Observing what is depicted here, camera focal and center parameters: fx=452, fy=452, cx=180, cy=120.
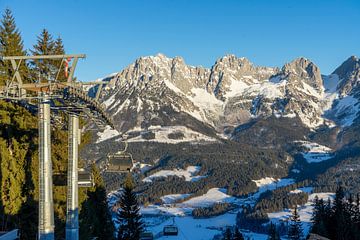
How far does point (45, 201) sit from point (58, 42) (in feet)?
95.4

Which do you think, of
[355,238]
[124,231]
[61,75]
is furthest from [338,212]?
[61,75]

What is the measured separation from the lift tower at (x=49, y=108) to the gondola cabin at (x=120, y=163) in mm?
2474

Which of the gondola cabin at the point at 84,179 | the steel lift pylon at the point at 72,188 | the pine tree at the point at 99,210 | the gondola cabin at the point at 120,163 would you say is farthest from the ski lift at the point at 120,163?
the pine tree at the point at 99,210

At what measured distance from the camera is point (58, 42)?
47.3m

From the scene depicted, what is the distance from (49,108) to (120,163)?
732 cm

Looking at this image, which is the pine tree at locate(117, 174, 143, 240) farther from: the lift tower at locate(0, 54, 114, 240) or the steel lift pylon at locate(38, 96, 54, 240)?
the steel lift pylon at locate(38, 96, 54, 240)

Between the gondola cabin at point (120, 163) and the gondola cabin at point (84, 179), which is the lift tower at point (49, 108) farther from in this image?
the gondola cabin at point (120, 163)

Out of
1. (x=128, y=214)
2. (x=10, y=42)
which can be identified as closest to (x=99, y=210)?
(x=128, y=214)

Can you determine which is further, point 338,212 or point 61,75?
point 338,212

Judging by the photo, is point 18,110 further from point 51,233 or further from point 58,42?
point 51,233

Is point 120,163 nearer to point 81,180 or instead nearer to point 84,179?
point 84,179

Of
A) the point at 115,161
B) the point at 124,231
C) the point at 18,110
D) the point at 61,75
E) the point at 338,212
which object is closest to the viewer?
the point at 115,161

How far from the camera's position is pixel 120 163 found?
1133 inches

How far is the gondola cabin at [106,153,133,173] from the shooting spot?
2834 centimetres
